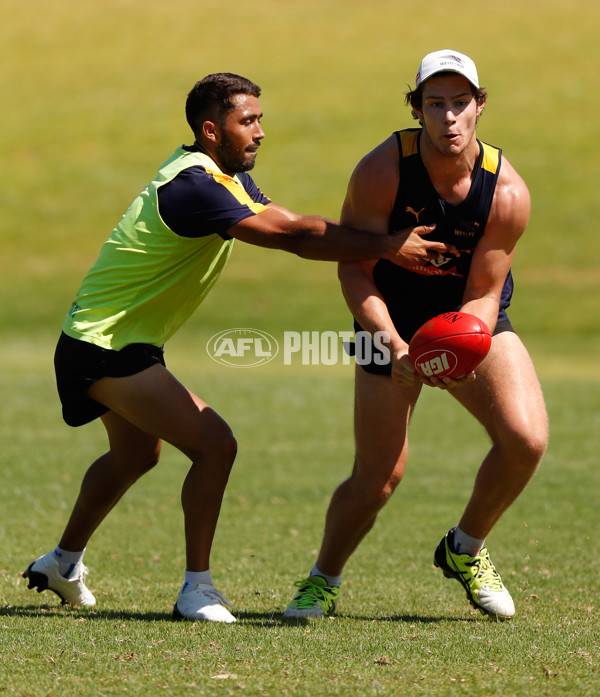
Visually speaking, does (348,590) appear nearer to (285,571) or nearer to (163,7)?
(285,571)

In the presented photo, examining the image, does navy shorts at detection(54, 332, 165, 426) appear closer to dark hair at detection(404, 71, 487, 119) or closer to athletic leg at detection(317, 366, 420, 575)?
athletic leg at detection(317, 366, 420, 575)

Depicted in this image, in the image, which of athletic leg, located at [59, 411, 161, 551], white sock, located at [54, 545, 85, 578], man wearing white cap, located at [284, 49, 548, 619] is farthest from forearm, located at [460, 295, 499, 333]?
white sock, located at [54, 545, 85, 578]

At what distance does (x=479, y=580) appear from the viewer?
225 inches

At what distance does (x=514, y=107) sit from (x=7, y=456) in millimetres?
32609

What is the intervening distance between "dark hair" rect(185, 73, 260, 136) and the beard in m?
0.11

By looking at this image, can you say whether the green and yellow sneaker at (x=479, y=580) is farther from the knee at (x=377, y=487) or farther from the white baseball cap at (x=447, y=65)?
the white baseball cap at (x=447, y=65)

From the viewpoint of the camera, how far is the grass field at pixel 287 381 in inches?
188

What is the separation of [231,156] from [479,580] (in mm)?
2562

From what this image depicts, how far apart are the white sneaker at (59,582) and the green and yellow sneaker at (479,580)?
6.46 ft

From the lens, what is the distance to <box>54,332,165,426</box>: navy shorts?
5480 mm

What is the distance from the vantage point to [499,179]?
5.49m

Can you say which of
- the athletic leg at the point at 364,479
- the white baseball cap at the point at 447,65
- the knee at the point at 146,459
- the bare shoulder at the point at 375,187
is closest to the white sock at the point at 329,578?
the athletic leg at the point at 364,479

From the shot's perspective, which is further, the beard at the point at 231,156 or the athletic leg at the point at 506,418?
the beard at the point at 231,156

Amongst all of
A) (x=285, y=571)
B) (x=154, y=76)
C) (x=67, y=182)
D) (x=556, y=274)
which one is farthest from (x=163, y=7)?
(x=285, y=571)
